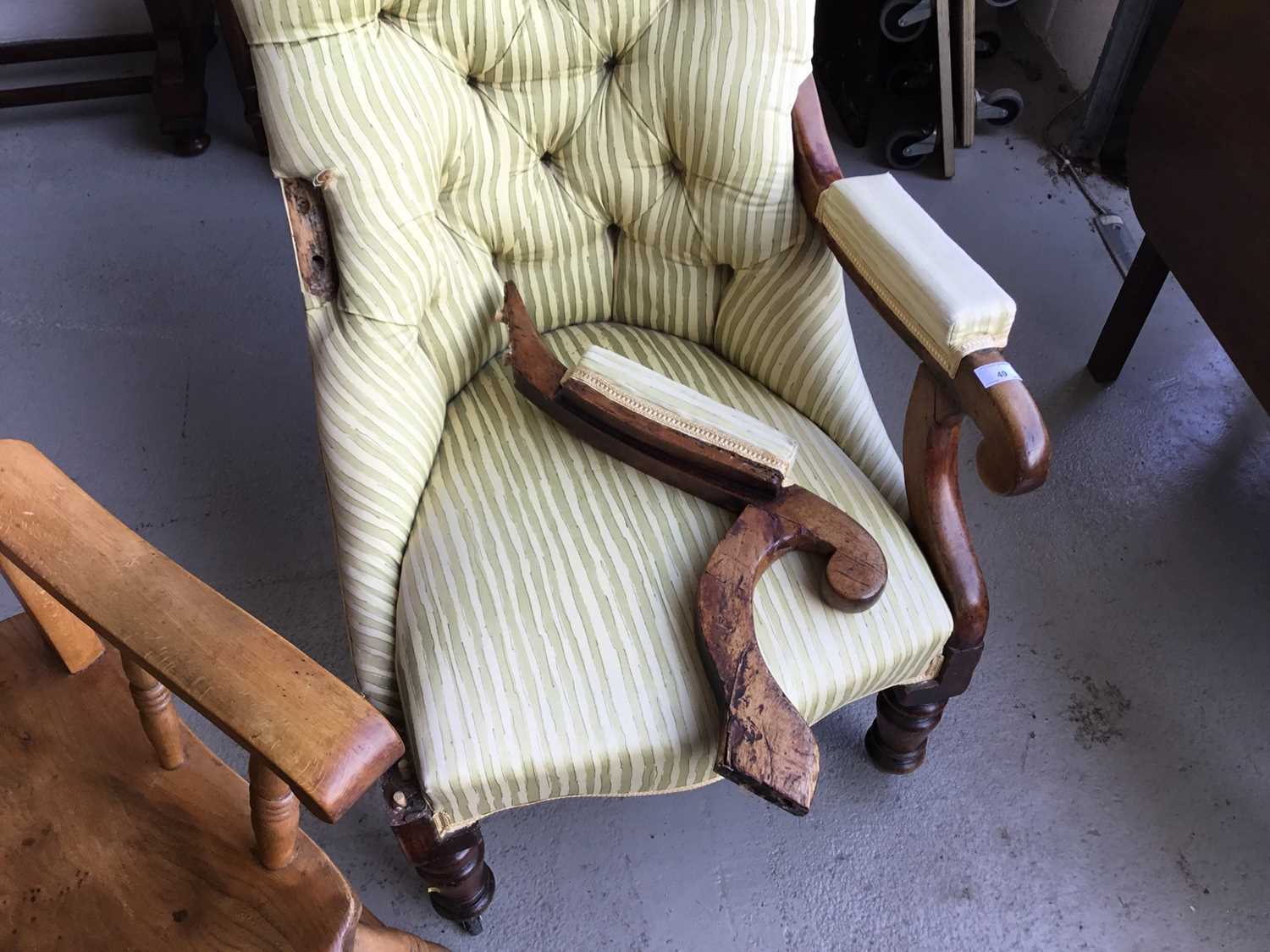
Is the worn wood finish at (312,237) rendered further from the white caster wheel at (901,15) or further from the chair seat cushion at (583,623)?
the white caster wheel at (901,15)

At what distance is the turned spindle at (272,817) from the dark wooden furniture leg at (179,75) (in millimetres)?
1814

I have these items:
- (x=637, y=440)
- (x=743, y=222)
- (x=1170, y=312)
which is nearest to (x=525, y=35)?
(x=743, y=222)

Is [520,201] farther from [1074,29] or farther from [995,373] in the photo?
[1074,29]

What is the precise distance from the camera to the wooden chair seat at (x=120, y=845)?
2.61 feet

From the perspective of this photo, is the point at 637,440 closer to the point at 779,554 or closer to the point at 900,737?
the point at 779,554

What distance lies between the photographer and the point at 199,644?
685 millimetres

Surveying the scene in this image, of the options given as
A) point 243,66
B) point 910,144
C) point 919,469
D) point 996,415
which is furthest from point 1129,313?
point 243,66

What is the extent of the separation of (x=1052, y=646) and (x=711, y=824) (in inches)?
23.9

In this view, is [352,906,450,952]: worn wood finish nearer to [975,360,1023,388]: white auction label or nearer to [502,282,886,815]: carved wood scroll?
[502,282,886,815]: carved wood scroll

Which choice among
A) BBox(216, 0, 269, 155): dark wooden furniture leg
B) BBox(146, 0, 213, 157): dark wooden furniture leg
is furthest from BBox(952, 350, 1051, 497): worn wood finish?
BBox(146, 0, 213, 157): dark wooden furniture leg

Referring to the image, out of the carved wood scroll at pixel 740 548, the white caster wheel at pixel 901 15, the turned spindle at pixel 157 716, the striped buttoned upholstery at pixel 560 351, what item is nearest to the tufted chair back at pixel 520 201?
the striped buttoned upholstery at pixel 560 351

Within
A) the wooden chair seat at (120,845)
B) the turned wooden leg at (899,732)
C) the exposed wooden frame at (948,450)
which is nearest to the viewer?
the wooden chair seat at (120,845)

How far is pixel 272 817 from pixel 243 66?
178 centimetres

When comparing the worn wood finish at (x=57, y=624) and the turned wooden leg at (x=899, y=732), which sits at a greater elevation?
the worn wood finish at (x=57, y=624)
